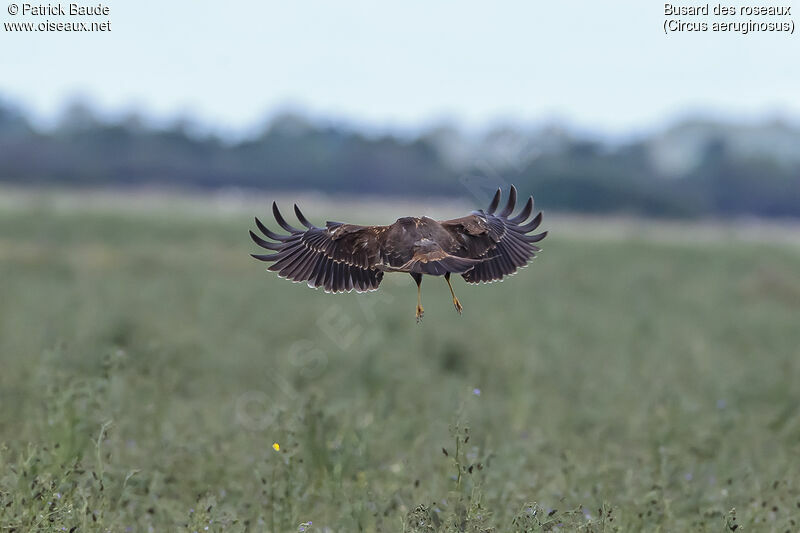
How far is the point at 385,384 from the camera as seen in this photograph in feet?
37.7

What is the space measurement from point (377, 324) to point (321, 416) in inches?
342

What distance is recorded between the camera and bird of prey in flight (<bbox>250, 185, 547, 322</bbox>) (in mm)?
3070

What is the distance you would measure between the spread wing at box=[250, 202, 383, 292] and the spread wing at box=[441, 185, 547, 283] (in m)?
0.31

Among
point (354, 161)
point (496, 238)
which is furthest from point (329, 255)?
point (354, 161)

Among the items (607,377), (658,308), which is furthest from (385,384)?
(658,308)

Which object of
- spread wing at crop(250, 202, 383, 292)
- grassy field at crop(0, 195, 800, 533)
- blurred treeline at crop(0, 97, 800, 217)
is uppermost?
blurred treeline at crop(0, 97, 800, 217)

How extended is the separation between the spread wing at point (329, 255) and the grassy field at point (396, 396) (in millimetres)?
356

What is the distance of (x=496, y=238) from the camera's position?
357 cm

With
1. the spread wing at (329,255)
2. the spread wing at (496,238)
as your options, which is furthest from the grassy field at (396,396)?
the spread wing at (496,238)

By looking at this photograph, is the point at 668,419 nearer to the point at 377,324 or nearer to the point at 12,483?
the point at 12,483

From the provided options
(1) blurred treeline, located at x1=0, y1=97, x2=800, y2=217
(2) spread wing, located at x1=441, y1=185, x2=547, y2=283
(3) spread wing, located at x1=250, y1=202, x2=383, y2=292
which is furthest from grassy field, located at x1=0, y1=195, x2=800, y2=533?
(1) blurred treeline, located at x1=0, y1=97, x2=800, y2=217

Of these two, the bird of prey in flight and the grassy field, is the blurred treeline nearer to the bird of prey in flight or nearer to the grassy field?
the grassy field

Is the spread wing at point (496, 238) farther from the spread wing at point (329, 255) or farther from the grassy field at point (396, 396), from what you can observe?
the grassy field at point (396, 396)

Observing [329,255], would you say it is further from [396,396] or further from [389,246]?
[396,396]
